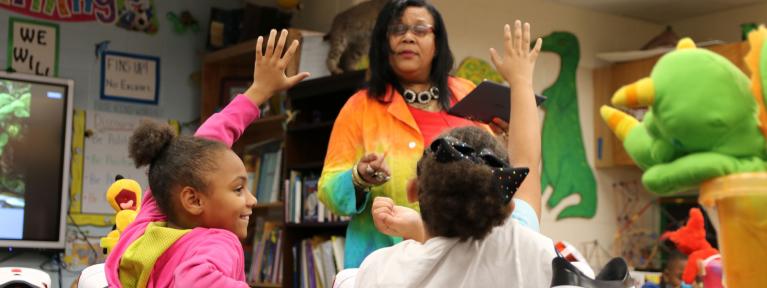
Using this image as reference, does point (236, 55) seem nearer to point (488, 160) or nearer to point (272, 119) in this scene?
point (272, 119)

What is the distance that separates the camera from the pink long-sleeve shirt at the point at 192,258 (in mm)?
1295

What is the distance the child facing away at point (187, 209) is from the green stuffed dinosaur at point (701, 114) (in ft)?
2.31

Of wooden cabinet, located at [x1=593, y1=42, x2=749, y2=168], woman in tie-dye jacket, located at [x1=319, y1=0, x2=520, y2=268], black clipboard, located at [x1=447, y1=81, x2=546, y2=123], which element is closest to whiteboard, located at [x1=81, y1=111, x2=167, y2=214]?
wooden cabinet, located at [x1=593, y1=42, x2=749, y2=168]

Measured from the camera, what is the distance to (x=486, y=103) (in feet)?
6.00

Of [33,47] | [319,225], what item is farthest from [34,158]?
[319,225]

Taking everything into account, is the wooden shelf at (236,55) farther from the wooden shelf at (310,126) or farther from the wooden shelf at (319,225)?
the wooden shelf at (319,225)

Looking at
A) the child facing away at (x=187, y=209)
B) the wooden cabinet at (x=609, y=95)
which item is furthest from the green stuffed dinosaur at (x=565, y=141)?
the child facing away at (x=187, y=209)

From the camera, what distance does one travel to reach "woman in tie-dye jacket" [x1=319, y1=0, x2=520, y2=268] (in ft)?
6.29

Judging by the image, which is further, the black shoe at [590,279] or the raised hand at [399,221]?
the raised hand at [399,221]

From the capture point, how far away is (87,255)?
448cm

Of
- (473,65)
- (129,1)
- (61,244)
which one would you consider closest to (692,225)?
(473,65)

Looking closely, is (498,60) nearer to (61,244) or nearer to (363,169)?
(363,169)

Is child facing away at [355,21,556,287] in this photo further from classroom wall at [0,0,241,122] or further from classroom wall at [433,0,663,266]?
classroom wall at [0,0,241,122]

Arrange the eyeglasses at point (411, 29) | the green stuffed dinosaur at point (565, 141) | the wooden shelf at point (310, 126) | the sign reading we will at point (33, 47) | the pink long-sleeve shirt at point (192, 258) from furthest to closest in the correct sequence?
the green stuffed dinosaur at point (565, 141)
the sign reading we will at point (33, 47)
the wooden shelf at point (310, 126)
the eyeglasses at point (411, 29)
the pink long-sleeve shirt at point (192, 258)
